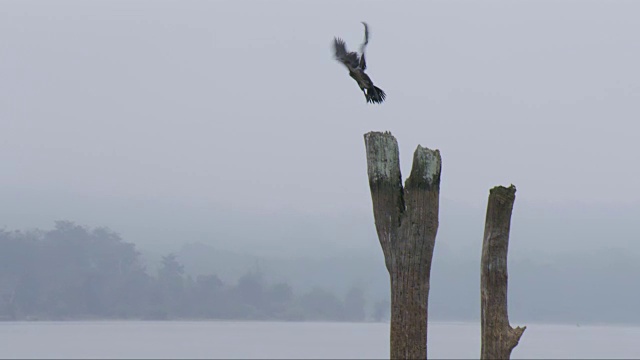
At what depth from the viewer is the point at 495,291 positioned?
16109mm

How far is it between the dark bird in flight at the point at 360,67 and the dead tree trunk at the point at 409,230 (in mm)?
788


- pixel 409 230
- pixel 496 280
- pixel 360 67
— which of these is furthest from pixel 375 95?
pixel 496 280

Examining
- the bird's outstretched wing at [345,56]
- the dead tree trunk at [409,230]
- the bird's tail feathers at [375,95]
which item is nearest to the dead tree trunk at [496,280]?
the dead tree trunk at [409,230]

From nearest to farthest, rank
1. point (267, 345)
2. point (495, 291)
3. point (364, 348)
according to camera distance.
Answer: point (495, 291)
point (364, 348)
point (267, 345)

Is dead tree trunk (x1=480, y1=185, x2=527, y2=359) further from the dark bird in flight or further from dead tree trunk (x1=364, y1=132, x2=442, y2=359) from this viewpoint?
the dark bird in flight

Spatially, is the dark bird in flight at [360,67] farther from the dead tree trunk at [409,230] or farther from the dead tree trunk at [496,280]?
the dead tree trunk at [496,280]

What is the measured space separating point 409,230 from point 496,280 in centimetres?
123

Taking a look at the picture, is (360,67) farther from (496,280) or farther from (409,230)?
(496,280)

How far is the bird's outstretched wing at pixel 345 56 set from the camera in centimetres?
1703

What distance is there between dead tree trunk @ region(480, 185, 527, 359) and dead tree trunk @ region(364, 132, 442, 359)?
0.70 meters

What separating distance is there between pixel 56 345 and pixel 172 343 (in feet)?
42.1

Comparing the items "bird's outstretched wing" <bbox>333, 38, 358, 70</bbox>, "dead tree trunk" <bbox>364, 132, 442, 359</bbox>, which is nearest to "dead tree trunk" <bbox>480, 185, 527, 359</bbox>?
"dead tree trunk" <bbox>364, 132, 442, 359</bbox>

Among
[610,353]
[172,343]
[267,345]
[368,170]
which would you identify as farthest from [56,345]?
[368,170]

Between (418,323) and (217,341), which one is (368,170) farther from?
(217,341)
